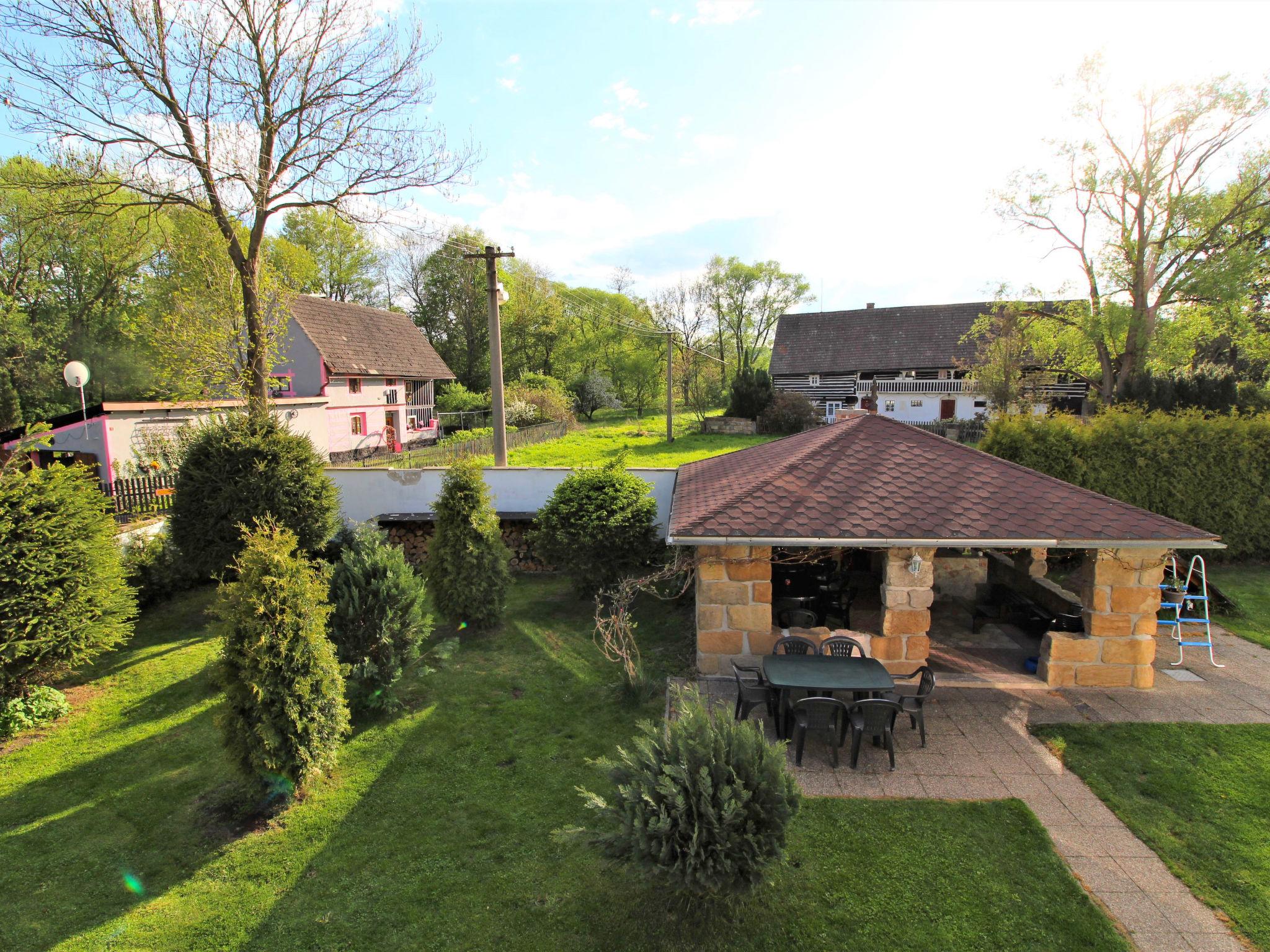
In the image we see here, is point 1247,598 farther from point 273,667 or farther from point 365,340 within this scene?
point 365,340

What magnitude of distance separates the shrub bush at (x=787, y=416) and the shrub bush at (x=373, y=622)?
2694 centimetres

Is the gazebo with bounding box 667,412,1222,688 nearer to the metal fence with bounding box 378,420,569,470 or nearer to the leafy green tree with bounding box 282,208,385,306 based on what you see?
the metal fence with bounding box 378,420,569,470

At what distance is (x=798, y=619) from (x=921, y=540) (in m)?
2.18

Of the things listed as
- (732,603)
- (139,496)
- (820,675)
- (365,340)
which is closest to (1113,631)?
(820,675)

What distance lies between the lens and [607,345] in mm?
54062

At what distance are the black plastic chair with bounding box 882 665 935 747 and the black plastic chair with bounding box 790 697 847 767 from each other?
62 cm

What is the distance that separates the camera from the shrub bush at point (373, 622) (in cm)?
794

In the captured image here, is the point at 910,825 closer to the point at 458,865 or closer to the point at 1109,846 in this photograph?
the point at 1109,846

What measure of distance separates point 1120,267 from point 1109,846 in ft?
67.2

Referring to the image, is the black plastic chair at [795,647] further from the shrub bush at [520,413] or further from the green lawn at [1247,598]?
the shrub bush at [520,413]

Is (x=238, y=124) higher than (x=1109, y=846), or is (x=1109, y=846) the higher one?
(x=238, y=124)

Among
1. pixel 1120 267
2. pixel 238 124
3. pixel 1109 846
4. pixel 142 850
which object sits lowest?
pixel 142 850

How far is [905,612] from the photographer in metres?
7.78

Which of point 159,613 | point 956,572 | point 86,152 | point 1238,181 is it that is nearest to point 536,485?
point 159,613
